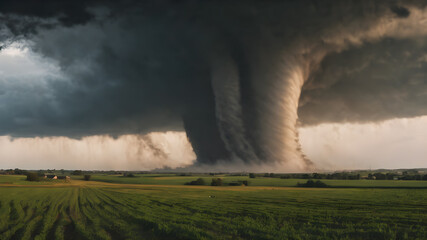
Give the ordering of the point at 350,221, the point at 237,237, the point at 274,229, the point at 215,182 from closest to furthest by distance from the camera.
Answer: the point at 237,237
the point at 274,229
the point at 350,221
the point at 215,182

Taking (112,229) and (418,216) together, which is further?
(418,216)

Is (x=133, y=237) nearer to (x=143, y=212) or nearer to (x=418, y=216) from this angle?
(x=143, y=212)

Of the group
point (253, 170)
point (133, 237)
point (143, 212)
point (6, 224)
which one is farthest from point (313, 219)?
point (253, 170)

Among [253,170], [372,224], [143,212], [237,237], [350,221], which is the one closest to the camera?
[237,237]

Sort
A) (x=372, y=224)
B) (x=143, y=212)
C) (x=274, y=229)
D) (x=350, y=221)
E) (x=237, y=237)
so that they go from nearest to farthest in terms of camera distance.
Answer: (x=237, y=237) < (x=274, y=229) < (x=372, y=224) < (x=350, y=221) < (x=143, y=212)

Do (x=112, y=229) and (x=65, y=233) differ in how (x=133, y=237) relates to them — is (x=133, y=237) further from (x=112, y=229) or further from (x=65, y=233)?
(x=65, y=233)

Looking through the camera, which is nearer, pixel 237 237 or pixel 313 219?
pixel 237 237

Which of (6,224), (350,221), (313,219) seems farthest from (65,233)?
(350,221)

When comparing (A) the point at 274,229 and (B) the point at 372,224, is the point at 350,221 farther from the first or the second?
(A) the point at 274,229

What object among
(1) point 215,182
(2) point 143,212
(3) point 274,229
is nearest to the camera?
(3) point 274,229
